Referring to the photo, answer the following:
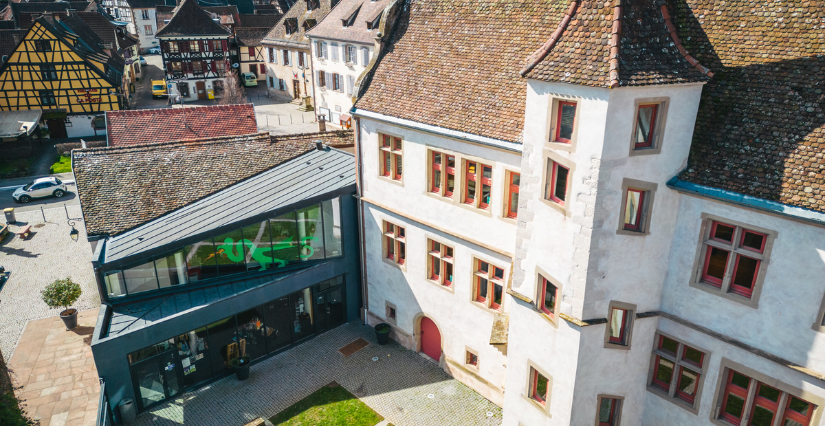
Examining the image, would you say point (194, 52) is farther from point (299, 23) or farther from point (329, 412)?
point (329, 412)

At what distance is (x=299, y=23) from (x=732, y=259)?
64.8 m

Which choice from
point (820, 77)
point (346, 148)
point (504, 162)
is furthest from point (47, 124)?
point (820, 77)

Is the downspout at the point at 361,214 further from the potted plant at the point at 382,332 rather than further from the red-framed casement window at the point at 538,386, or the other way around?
the red-framed casement window at the point at 538,386

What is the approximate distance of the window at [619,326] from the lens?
15.1 meters

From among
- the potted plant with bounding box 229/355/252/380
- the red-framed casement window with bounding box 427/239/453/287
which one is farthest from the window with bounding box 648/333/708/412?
the potted plant with bounding box 229/355/252/380

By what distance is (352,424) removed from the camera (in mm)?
20391

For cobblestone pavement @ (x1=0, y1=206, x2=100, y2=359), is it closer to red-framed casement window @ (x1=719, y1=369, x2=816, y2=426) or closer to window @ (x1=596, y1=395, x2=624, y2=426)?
window @ (x1=596, y1=395, x2=624, y2=426)

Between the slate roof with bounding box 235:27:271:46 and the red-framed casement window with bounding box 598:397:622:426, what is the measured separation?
7435 centimetres

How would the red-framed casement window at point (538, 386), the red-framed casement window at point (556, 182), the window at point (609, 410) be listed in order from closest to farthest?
the red-framed casement window at point (556, 182)
the window at point (609, 410)
the red-framed casement window at point (538, 386)

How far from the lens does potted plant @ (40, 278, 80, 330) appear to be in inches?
997

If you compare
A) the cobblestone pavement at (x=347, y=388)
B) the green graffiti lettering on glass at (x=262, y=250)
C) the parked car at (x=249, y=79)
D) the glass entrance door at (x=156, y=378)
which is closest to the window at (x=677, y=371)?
the cobblestone pavement at (x=347, y=388)

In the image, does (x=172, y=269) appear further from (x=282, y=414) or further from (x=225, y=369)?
(x=282, y=414)

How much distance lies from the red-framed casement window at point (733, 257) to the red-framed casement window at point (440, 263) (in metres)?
9.11

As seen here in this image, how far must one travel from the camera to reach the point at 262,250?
23.3 metres
